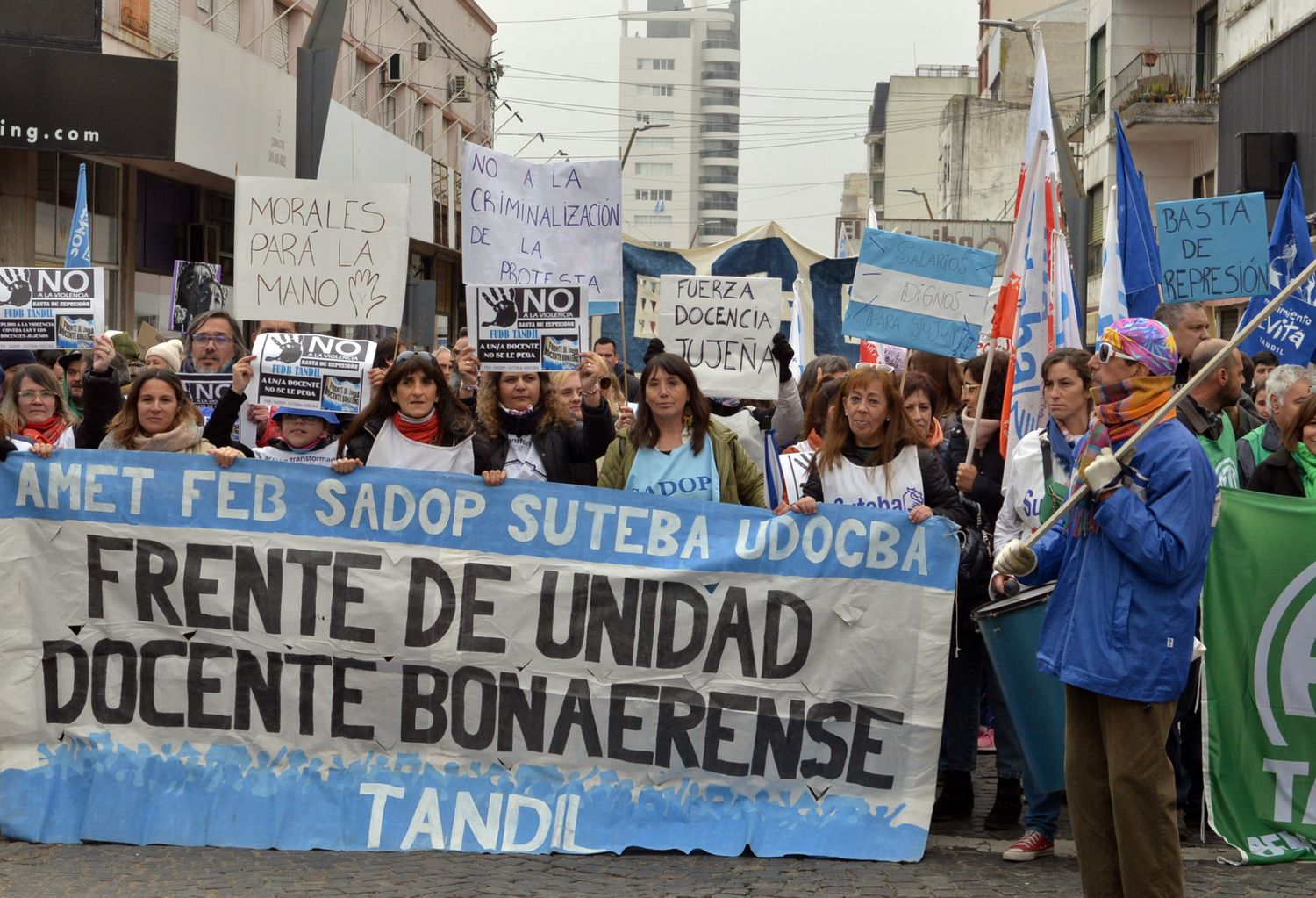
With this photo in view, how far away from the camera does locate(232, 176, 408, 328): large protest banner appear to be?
7.60 meters

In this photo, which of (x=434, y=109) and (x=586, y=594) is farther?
(x=434, y=109)

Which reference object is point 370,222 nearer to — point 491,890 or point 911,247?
point 911,247

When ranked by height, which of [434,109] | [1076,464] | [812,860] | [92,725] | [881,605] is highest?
[434,109]

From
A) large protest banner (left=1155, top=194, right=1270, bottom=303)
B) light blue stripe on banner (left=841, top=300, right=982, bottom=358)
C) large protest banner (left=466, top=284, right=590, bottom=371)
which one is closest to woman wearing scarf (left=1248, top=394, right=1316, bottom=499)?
light blue stripe on banner (left=841, top=300, right=982, bottom=358)

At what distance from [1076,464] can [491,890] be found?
231cm

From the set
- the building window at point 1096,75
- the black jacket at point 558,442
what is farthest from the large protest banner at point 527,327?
the building window at point 1096,75

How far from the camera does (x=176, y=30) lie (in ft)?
66.2

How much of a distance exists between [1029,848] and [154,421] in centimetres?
374

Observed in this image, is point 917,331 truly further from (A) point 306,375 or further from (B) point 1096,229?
(B) point 1096,229

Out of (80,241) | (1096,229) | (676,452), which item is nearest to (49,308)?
(80,241)

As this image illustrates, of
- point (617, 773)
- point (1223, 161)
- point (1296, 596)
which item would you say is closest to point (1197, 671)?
point (1296, 596)

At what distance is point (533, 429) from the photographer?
261 inches

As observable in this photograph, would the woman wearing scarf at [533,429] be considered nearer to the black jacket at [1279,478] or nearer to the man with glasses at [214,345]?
the man with glasses at [214,345]

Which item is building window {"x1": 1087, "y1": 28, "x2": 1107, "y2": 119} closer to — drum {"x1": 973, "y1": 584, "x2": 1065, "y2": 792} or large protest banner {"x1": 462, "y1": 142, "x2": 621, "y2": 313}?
large protest banner {"x1": 462, "y1": 142, "x2": 621, "y2": 313}
